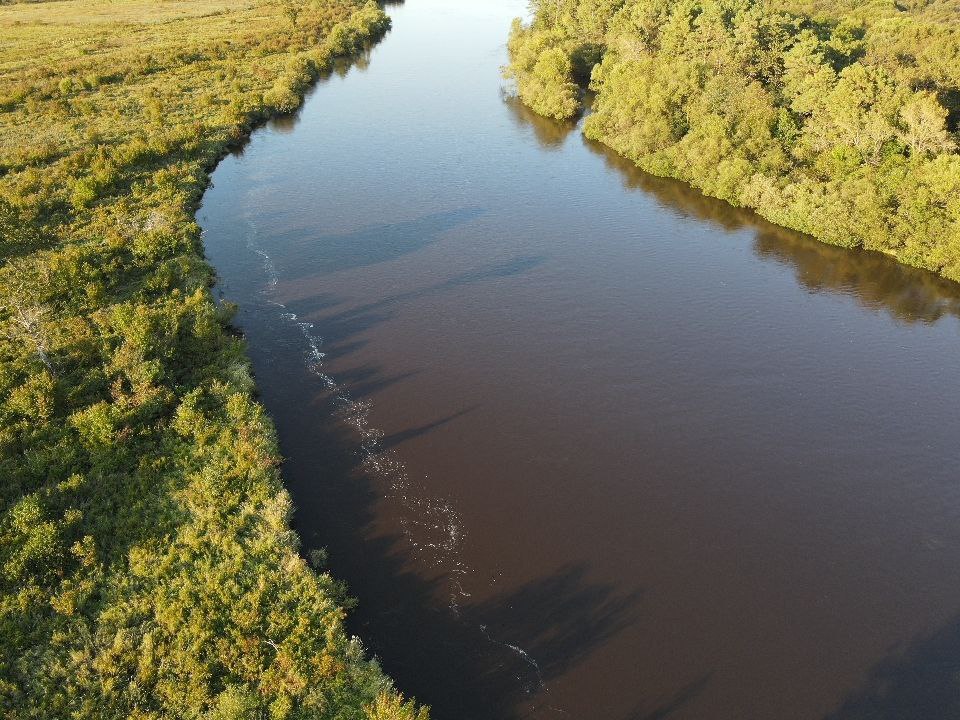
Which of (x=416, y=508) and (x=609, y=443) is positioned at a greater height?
(x=609, y=443)

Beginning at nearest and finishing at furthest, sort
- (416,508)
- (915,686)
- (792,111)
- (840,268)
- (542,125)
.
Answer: (915,686)
(416,508)
(840,268)
(792,111)
(542,125)

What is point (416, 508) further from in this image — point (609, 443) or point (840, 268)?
point (840, 268)

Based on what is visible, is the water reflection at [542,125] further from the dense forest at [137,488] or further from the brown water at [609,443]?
the dense forest at [137,488]

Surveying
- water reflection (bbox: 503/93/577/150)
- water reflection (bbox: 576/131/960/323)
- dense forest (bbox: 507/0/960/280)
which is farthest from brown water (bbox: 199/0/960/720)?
water reflection (bbox: 503/93/577/150)

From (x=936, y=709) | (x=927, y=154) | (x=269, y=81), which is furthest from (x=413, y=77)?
(x=936, y=709)

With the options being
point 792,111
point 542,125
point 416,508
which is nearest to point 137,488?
point 416,508

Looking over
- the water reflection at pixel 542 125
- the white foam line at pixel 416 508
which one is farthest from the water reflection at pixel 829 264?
the white foam line at pixel 416 508
